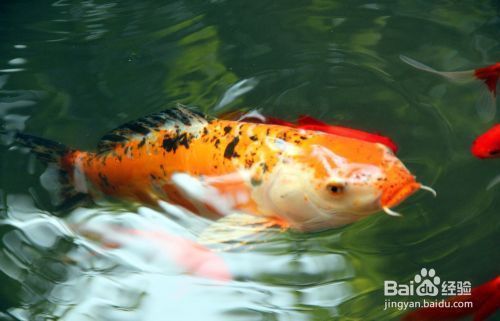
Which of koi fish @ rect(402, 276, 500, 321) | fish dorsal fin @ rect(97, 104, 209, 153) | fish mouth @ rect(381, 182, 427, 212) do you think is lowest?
koi fish @ rect(402, 276, 500, 321)

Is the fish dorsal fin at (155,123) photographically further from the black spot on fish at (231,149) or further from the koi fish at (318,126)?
the koi fish at (318,126)

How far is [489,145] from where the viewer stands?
2.25 m

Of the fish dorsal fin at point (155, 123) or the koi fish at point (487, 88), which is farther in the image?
the koi fish at point (487, 88)

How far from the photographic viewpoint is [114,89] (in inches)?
117

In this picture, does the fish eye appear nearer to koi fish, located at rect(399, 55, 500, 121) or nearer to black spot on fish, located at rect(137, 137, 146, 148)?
black spot on fish, located at rect(137, 137, 146, 148)

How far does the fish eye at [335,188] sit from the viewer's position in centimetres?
188

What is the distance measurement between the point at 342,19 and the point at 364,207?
63.1 inches

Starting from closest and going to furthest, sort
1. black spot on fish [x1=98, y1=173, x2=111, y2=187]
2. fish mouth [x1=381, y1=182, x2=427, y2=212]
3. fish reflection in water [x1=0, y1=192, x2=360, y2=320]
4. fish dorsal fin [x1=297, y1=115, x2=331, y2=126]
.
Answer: fish mouth [x1=381, y1=182, x2=427, y2=212], fish reflection in water [x1=0, y1=192, x2=360, y2=320], black spot on fish [x1=98, y1=173, x2=111, y2=187], fish dorsal fin [x1=297, y1=115, x2=331, y2=126]

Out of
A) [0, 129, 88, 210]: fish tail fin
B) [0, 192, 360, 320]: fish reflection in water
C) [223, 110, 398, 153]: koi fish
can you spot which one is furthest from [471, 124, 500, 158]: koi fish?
[0, 129, 88, 210]: fish tail fin

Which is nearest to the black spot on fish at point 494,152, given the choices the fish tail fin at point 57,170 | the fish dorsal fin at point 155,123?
the fish dorsal fin at point 155,123

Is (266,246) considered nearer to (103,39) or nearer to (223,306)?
(223,306)

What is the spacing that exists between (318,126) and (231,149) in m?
0.53

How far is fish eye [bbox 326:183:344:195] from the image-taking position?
188 centimetres

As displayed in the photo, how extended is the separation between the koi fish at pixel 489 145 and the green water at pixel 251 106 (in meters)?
0.16
